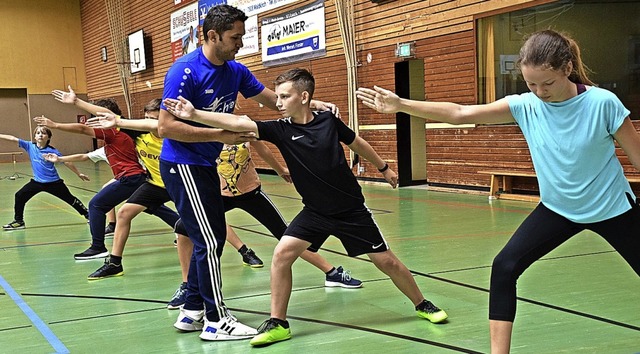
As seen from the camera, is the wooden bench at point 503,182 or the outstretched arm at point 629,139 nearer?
the outstretched arm at point 629,139

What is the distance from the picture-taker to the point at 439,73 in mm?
13195

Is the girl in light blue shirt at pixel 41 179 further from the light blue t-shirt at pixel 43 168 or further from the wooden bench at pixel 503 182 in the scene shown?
the wooden bench at pixel 503 182

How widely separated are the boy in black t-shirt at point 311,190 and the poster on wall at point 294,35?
12079 millimetres

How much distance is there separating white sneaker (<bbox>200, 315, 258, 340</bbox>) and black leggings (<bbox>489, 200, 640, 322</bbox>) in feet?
5.76

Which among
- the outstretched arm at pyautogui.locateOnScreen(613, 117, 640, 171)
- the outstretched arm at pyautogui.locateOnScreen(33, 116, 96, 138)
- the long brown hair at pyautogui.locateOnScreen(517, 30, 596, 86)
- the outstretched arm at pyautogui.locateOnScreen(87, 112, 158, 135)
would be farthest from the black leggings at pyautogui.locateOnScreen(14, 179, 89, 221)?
the outstretched arm at pyautogui.locateOnScreen(613, 117, 640, 171)

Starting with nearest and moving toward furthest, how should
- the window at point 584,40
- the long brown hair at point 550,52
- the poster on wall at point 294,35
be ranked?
the long brown hair at point 550,52
the window at point 584,40
the poster on wall at point 294,35

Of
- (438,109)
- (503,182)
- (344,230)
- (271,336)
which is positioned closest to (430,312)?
(344,230)

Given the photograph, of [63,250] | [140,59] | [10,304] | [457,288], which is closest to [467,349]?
[457,288]

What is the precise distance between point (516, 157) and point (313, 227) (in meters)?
7.93

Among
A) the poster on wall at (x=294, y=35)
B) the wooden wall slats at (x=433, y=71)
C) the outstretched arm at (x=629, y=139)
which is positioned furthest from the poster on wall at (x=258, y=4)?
the outstretched arm at (x=629, y=139)

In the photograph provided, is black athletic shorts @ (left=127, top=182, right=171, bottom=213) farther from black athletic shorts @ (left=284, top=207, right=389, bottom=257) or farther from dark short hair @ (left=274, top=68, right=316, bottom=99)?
dark short hair @ (left=274, top=68, right=316, bottom=99)

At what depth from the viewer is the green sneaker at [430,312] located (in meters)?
4.52

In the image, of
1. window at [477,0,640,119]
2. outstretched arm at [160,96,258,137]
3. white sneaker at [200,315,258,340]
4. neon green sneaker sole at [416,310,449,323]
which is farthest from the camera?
window at [477,0,640,119]

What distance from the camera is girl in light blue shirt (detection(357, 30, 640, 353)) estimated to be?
9.70 ft
